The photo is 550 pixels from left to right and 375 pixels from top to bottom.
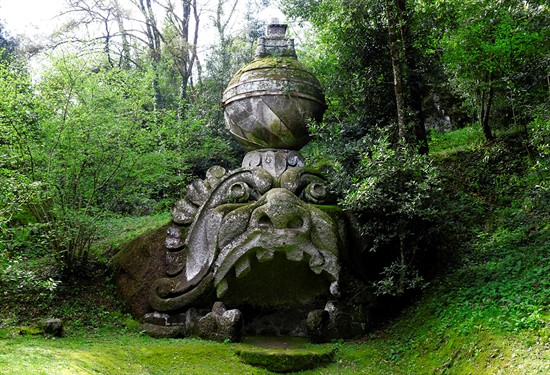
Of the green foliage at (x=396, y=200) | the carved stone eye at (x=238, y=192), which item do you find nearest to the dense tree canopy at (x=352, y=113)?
the green foliage at (x=396, y=200)

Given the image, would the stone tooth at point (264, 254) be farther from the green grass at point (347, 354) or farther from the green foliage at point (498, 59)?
the green foliage at point (498, 59)

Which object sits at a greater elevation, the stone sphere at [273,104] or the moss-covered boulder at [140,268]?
the stone sphere at [273,104]

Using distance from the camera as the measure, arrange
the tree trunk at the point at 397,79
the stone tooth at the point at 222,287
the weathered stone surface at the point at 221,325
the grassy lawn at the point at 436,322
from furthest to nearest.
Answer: the tree trunk at the point at 397,79, the stone tooth at the point at 222,287, the weathered stone surface at the point at 221,325, the grassy lawn at the point at 436,322

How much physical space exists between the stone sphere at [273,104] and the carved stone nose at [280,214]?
1578 millimetres

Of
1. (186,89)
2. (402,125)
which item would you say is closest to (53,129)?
(402,125)

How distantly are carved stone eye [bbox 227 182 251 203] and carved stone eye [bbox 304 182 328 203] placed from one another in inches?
34.5

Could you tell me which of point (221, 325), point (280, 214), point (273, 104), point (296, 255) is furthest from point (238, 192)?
point (221, 325)

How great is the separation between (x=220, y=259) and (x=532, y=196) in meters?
4.31

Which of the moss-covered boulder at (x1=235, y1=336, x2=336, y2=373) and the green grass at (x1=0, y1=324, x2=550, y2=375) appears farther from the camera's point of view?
the moss-covered boulder at (x1=235, y1=336, x2=336, y2=373)

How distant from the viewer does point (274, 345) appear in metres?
6.32

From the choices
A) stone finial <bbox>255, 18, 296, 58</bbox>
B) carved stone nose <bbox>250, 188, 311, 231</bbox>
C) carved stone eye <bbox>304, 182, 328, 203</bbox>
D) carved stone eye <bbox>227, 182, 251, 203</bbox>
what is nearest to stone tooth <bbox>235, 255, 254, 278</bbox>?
carved stone nose <bbox>250, 188, 311, 231</bbox>

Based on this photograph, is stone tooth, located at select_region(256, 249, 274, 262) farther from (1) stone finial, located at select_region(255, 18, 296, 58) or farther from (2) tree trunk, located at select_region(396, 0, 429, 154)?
(2) tree trunk, located at select_region(396, 0, 429, 154)

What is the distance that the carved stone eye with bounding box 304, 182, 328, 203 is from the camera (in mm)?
7188

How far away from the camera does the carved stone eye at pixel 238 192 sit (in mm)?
7109
